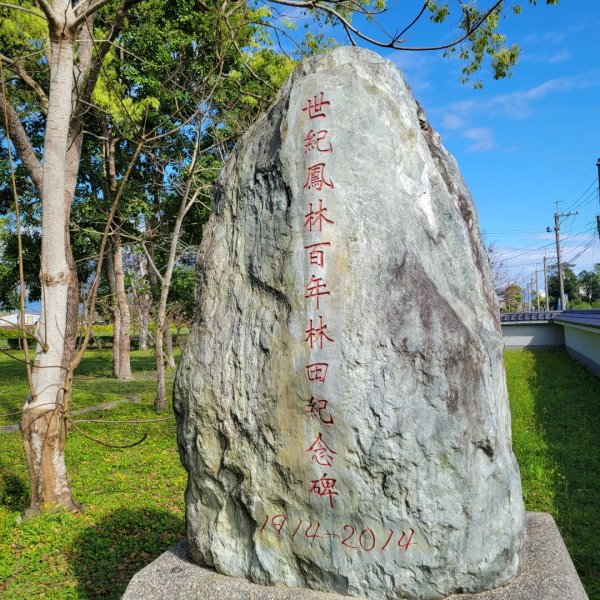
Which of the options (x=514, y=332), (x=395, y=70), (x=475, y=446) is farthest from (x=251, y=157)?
(x=514, y=332)

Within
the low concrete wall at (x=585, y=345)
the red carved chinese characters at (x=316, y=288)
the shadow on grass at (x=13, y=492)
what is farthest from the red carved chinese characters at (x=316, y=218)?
the low concrete wall at (x=585, y=345)

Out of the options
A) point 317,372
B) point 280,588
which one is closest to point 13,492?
point 280,588

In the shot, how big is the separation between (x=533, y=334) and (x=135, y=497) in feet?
60.8

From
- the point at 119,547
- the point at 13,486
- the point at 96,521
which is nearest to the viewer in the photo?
the point at 119,547

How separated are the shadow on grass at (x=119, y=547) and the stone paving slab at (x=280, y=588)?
1.39m

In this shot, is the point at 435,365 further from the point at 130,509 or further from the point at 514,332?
the point at 514,332

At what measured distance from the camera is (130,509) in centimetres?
633

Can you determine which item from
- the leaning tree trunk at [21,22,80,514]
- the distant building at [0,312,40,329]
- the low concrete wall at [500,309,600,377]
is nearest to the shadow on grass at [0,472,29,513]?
the leaning tree trunk at [21,22,80,514]

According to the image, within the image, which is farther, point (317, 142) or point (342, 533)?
point (317, 142)

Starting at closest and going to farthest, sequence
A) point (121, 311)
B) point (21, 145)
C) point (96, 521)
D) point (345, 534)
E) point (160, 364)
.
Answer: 1. point (345, 534)
2. point (96, 521)
3. point (21, 145)
4. point (160, 364)
5. point (121, 311)

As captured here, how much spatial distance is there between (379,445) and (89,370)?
1901 cm

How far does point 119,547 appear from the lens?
17.7 ft

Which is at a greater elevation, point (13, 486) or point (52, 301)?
point (52, 301)

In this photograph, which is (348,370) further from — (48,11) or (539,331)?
(539,331)
